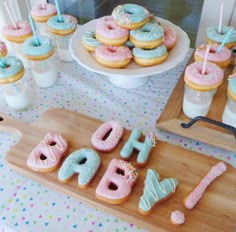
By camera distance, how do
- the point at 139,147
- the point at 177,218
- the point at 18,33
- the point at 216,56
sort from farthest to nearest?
the point at 18,33 < the point at 216,56 < the point at 139,147 < the point at 177,218

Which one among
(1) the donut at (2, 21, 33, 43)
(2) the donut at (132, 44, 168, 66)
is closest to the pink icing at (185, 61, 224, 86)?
(2) the donut at (132, 44, 168, 66)

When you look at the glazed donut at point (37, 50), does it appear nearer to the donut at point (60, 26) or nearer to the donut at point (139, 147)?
the donut at point (60, 26)

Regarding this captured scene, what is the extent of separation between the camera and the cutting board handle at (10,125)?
71 centimetres

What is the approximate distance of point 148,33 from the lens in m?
0.79

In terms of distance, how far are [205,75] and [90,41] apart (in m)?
0.35

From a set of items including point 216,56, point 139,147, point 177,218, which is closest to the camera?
point 177,218

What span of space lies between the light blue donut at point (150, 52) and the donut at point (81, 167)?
312mm

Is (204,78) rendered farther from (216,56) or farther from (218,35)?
(218,35)

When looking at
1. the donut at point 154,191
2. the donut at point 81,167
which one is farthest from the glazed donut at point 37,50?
the donut at point 154,191

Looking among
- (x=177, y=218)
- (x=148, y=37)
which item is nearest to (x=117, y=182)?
(x=177, y=218)

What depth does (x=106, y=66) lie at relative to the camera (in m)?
0.79

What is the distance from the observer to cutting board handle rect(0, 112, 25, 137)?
71cm

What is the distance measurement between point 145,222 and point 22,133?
37 centimetres

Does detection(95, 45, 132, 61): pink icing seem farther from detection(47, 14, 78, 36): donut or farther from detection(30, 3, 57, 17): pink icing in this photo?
Answer: detection(30, 3, 57, 17): pink icing
